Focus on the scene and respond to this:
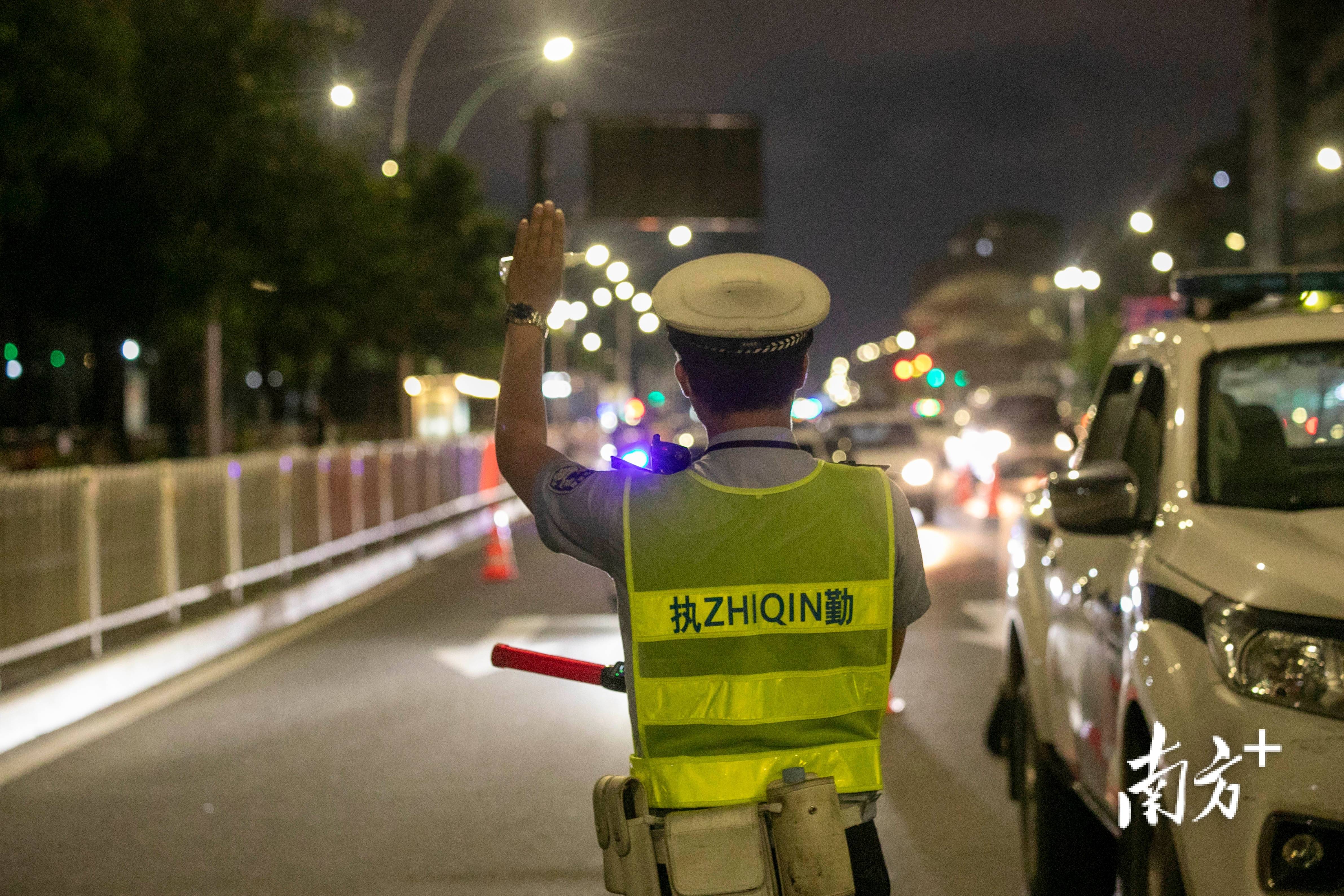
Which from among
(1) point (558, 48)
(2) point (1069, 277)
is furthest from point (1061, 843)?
(2) point (1069, 277)

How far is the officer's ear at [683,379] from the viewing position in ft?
9.03

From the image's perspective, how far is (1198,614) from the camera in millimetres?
3594

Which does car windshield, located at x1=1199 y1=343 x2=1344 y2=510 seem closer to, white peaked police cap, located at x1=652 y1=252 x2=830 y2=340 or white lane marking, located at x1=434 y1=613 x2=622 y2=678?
white peaked police cap, located at x1=652 y1=252 x2=830 y2=340

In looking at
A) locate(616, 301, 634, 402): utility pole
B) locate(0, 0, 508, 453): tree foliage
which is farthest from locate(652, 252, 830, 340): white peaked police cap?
locate(616, 301, 634, 402): utility pole

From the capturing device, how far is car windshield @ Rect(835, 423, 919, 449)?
80.5 feet

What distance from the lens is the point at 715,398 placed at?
2.71 meters

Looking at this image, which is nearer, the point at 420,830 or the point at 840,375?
the point at 420,830

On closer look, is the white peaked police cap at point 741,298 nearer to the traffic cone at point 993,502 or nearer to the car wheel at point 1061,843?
the car wheel at point 1061,843

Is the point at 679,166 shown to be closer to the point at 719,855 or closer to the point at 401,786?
the point at 401,786

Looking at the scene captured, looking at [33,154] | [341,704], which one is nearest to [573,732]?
[341,704]

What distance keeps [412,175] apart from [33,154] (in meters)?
34.7

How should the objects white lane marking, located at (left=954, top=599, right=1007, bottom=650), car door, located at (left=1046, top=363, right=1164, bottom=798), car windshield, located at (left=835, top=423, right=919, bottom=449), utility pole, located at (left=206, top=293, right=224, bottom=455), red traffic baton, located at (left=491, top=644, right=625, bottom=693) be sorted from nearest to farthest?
red traffic baton, located at (left=491, top=644, right=625, bottom=693) → car door, located at (left=1046, top=363, right=1164, bottom=798) → white lane marking, located at (left=954, top=599, right=1007, bottom=650) → utility pole, located at (left=206, top=293, right=224, bottom=455) → car windshield, located at (left=835, top=423, right=919, bottom=449)

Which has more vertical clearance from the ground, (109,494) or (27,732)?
(109,494)

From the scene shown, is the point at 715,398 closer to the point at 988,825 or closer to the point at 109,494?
the point at 988,825
